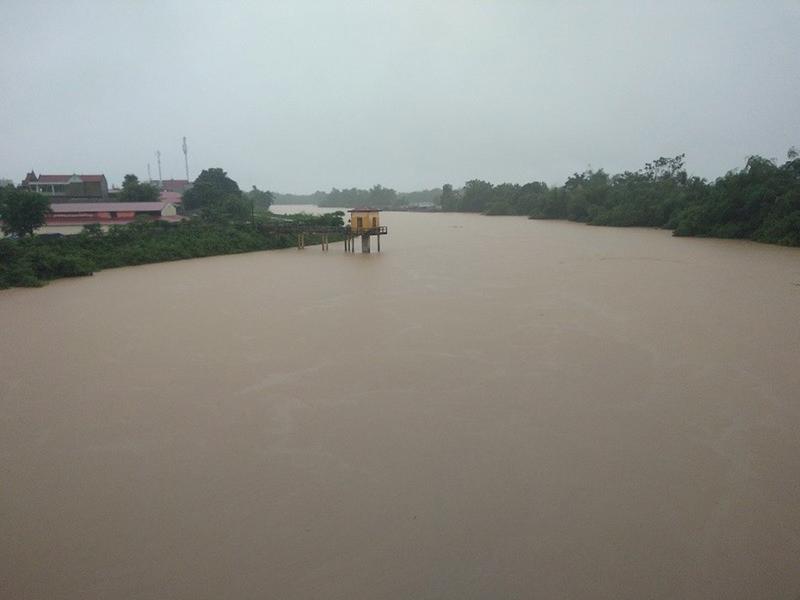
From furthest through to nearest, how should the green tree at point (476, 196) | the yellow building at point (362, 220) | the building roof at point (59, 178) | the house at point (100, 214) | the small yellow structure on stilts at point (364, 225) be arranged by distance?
1. the green tree at point (476, 196)
2. the building roof at point (59, 178)
3. the house at point (100, 214)
4. the yellow building at point (362, 220)
5. the small yellow structure on stilts at point (364, 225)

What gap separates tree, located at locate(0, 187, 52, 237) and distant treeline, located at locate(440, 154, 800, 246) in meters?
25.1

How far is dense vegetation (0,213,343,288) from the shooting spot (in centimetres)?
1369

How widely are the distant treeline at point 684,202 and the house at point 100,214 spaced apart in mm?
23226

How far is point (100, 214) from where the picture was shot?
23.9m

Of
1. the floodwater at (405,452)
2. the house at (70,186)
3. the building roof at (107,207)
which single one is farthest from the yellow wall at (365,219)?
the house at (70,186)

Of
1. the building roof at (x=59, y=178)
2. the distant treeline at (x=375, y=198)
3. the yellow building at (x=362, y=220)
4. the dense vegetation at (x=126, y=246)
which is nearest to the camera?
the dense vegetation at (x=126, y=246)

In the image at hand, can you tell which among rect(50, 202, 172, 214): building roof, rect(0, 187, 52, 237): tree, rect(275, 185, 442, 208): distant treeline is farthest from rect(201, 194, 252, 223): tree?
rect(275, 185, 442, 208): distant treeline

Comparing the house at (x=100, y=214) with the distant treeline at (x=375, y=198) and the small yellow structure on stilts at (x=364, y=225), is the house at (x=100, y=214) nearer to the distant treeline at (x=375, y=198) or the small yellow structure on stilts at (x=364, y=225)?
the small yellow structure on stilts at (x=364, y=225)

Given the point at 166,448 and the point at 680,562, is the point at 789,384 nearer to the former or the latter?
the point at 680,562

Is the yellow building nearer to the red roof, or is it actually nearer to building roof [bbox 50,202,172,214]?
building roof [bbox 50,202,172,214]

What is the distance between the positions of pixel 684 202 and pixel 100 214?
89.6 feet

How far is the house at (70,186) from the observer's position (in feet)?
97.8

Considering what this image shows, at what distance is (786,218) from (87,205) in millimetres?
28240

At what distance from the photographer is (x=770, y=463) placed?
4504 mm
